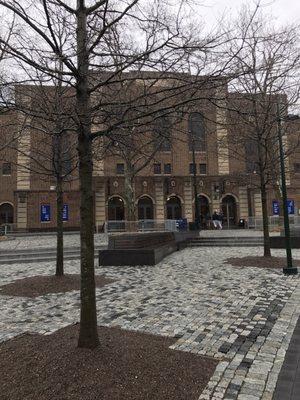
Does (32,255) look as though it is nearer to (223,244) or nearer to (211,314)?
(223,244)

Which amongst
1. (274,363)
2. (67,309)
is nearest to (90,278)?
(274,363)

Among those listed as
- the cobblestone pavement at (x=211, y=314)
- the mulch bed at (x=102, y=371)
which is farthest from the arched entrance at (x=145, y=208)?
the mulch bed at (x=102, y=371)

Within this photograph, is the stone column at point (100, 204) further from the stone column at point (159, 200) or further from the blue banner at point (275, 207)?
the blue banner at point (275, 207)

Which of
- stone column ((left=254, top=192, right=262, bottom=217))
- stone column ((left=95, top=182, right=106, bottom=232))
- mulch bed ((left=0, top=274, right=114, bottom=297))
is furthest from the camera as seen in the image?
stone column ((left=254, top=192, right=262, bottom=217))

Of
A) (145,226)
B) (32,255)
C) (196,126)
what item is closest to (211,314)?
(196,126)

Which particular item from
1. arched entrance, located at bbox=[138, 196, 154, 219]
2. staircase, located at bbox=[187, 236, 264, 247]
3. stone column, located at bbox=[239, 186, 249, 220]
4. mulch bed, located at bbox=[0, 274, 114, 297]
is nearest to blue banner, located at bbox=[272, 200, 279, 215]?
stone column, located at bbox=[239, 186, 249, 220]

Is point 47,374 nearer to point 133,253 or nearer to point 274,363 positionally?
point 274,363

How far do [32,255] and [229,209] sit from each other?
24.8 m

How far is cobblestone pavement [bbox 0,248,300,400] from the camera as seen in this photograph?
4.93m

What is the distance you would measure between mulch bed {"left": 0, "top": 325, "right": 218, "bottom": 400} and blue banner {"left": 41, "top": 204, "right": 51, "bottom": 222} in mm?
30435

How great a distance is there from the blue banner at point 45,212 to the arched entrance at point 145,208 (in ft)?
27.4

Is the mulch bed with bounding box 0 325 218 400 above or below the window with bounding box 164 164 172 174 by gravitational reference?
below

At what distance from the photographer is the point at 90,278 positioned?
16.6 feet

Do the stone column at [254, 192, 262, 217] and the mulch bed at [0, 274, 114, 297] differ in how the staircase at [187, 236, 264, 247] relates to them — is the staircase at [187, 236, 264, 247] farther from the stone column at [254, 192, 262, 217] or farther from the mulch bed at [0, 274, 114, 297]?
the stone column at [254, 192, 262, 217]
